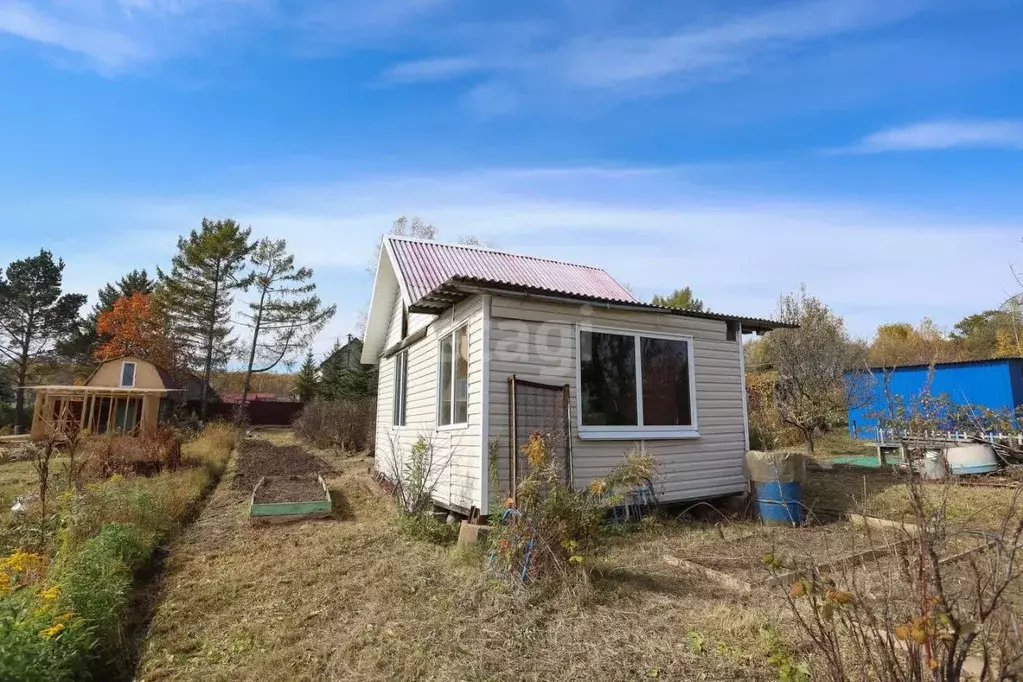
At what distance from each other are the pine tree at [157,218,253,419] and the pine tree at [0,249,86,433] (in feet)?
25.0

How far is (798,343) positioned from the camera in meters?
20.3

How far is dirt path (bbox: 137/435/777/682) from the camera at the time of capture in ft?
11.5

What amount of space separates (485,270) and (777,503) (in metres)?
6.48

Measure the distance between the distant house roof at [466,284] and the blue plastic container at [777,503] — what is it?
2.70 metres

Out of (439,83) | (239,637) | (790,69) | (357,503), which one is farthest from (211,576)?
(790,69)

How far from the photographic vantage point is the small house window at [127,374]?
1016 inches

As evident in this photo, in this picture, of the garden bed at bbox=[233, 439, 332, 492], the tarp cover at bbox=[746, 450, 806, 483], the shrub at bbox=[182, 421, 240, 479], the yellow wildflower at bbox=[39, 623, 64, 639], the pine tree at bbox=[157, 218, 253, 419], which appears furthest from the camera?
the pine tree at bbox=[157, 218, 253, 419]

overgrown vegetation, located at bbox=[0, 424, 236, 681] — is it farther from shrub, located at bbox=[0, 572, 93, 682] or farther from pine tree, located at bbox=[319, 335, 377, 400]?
pine tree, located at bbox=[319, 335, 377, 400]

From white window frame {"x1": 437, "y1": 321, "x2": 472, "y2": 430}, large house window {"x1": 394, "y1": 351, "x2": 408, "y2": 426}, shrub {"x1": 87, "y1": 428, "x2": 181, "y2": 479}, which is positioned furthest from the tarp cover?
shrub {"x1": 87, "y1": 428, "x2": 181, "y2": 479}

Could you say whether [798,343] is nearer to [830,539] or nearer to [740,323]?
[740,323]

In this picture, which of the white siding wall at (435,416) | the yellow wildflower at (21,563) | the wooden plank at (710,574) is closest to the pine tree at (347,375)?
the white siding wall at (435,416)

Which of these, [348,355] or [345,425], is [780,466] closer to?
[345,425]

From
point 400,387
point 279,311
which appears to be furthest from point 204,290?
point 400,387

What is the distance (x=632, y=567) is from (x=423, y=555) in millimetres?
2264
